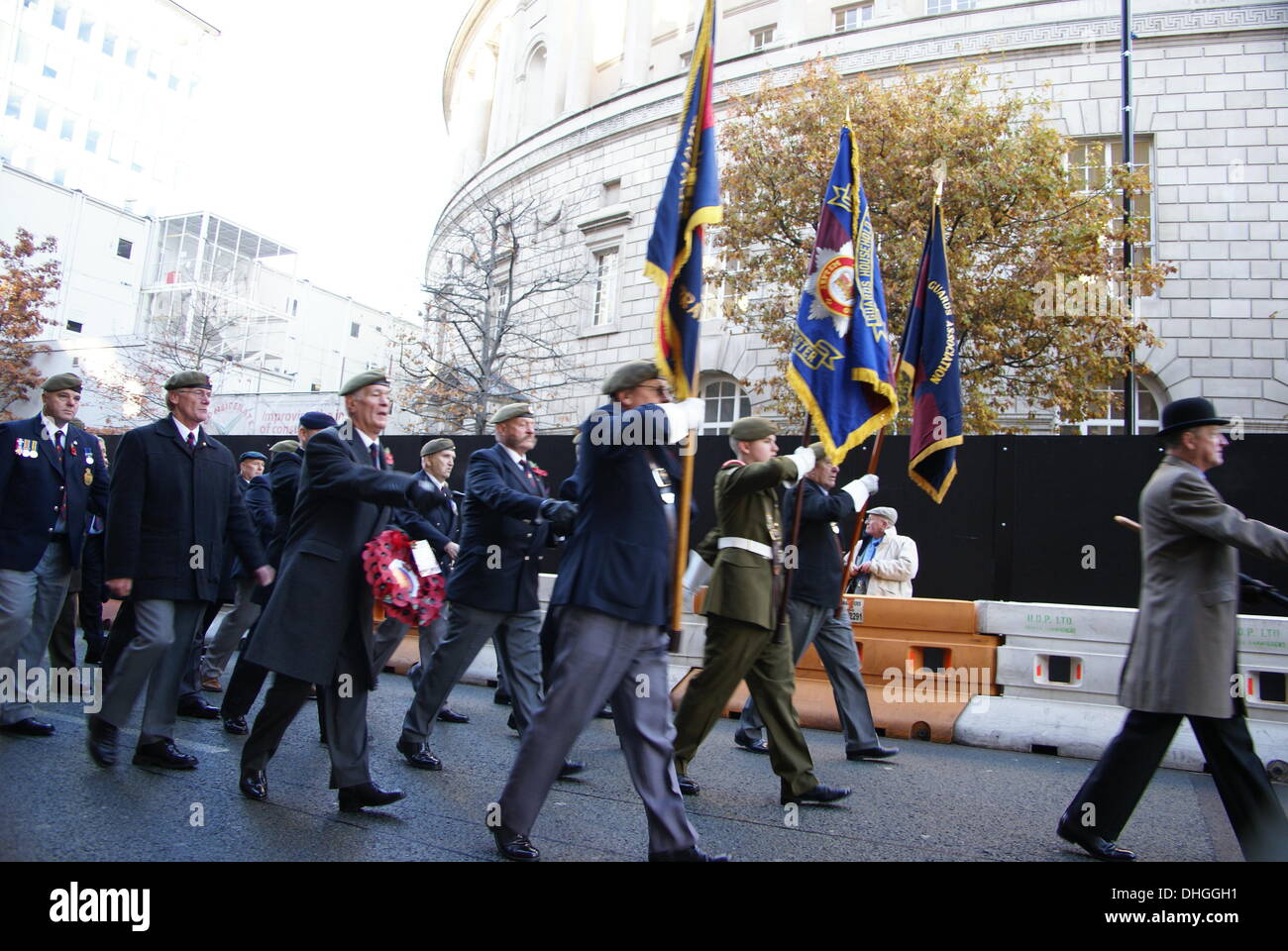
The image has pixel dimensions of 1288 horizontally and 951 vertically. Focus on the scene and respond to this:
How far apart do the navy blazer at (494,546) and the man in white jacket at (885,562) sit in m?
3.68

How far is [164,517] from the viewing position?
5.51 m

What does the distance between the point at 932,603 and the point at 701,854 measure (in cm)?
523

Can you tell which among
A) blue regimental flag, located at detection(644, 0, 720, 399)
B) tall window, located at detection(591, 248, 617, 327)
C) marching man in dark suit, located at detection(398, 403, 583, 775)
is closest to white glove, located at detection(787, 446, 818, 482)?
blue regimental flag, located at detection(644, 0, 720, 399)

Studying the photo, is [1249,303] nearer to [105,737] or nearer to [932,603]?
[932,603]

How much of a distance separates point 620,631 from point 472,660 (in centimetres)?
237

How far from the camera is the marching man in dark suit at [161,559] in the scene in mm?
5320

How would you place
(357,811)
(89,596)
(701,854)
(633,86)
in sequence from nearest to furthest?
(701,854) < (357,811) < (89,596) < (633,86)

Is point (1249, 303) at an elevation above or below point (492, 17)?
below

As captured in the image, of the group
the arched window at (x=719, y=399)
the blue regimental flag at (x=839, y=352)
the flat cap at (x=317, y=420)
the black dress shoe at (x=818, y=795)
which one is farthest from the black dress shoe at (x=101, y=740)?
the arched window at (x=719, y=399)

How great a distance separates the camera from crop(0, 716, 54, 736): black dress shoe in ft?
19.4

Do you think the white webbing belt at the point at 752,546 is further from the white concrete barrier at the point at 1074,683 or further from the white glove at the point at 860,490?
the white concrete barrier at the point at 1074,683
